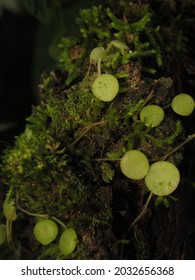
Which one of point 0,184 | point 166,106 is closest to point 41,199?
point 0,184

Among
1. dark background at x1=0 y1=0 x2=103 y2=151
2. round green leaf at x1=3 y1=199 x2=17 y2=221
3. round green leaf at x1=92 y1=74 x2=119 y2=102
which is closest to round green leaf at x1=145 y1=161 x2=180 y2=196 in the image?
round green leaf at x1=92 y1=74 x2=119 y2=102

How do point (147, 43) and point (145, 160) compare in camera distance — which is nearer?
point (145, 160)

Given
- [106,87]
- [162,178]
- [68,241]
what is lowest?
[68,241]

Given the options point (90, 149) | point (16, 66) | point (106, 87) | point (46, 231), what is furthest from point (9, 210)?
point (16, 66)

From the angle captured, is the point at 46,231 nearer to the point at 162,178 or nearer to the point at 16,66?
the point at 162,178

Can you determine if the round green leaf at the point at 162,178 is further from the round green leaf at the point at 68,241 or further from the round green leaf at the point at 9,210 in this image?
the round green leaf at the point at 9,210
